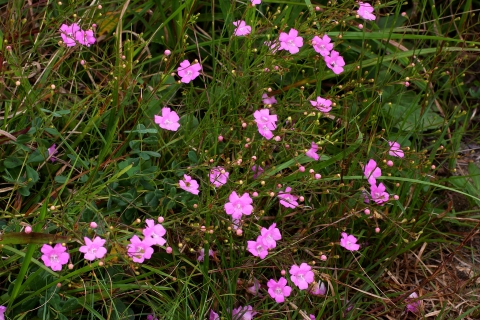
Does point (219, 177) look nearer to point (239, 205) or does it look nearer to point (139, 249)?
point (239, 205)

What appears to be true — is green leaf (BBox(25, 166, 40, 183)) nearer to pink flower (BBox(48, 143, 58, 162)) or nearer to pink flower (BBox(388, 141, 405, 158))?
pink flower (BBox(48, 143, 58, 162))

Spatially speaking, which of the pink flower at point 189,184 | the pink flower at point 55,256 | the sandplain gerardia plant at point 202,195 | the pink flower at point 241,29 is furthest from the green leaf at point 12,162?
the pink flower at point 241,29

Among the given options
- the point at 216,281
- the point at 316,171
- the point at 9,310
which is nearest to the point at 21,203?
the point at 9,310

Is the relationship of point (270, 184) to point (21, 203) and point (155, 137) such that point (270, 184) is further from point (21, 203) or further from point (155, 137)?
point (21, 203)

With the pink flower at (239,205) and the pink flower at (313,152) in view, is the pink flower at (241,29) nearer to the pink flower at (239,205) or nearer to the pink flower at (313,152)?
the pink flower at (313,152)

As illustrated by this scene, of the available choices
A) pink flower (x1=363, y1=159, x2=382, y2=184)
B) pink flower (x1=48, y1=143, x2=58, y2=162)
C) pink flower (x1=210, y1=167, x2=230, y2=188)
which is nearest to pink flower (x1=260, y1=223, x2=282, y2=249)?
pink flower (x1=210, y1=167, x2=230, y2=188)
